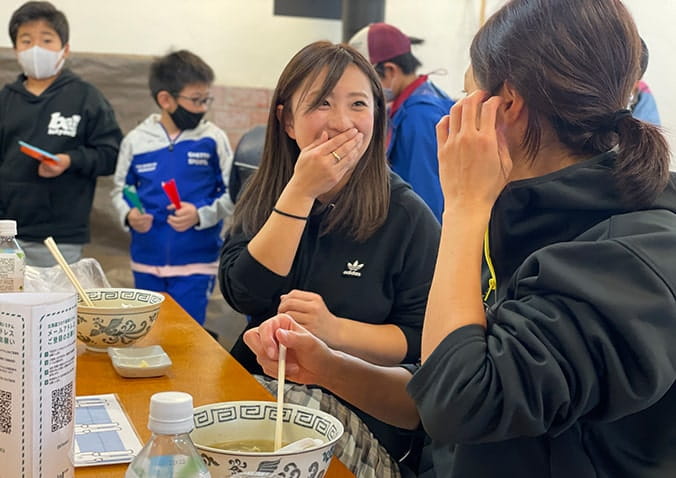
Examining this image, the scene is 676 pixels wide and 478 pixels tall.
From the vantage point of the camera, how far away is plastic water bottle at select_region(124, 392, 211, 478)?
0.70m

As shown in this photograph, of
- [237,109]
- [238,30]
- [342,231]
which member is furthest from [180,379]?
[238,30]

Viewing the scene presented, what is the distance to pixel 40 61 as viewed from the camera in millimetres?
3301

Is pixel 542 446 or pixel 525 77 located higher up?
pixel 525 77

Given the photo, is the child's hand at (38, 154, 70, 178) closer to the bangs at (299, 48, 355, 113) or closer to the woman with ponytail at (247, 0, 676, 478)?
the bangs at (299, 48, 355, 113)

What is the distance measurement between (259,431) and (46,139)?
8.63 feet

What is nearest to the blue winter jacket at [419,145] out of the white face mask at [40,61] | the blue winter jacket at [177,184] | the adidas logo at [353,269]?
the blue winter jacket at [177,184]

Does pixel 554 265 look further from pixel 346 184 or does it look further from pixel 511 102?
pixel 346 184

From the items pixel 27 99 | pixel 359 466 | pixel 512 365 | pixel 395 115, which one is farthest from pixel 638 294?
pixel 27 99

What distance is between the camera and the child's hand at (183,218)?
3.33m

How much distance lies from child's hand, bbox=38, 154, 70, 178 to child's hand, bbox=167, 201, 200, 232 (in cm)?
46

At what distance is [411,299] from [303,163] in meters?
0.35

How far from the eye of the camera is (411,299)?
A: 165 cm

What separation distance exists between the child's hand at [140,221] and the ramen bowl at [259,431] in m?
2.43

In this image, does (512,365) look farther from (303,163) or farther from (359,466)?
(303,163)
